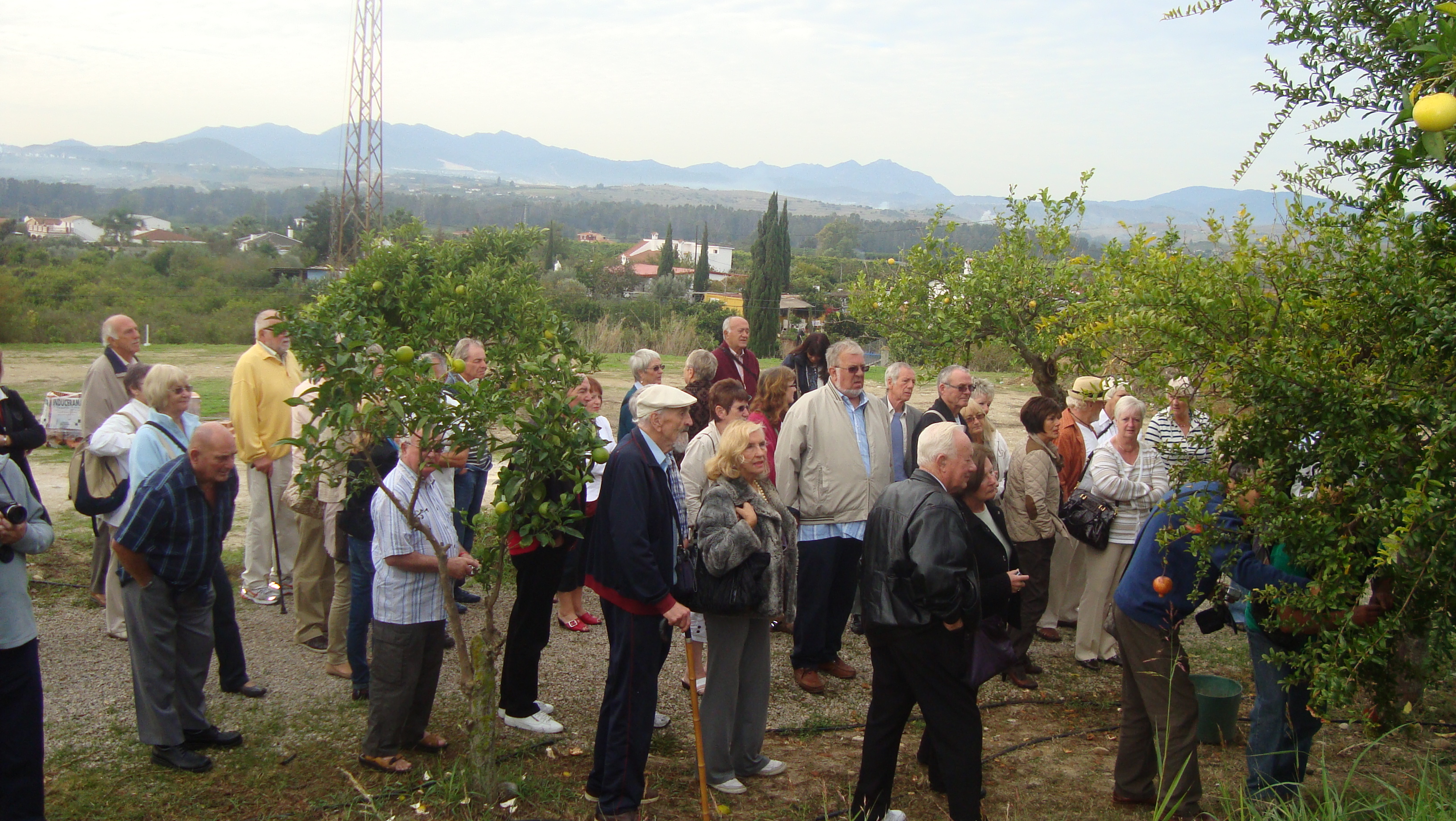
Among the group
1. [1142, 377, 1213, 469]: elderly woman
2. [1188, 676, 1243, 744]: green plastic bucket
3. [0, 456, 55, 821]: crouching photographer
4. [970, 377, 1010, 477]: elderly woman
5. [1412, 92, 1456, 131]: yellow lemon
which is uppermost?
[1412, 92, 1456, 131]: yellow lemon

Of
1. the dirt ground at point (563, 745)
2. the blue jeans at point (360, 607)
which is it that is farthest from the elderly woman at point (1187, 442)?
the blue jeans at point (360, 607)

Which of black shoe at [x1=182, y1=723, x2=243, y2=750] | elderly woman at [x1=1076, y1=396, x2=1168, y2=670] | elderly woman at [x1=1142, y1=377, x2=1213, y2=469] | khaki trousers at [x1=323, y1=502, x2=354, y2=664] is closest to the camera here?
elderly woman at [x1=1142, y1=377, x2=1213, y2=469]

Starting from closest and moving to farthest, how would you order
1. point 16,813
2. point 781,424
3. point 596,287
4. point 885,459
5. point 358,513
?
point 16,813
point 358,513
point 885,459
point 781,424
point 596,287

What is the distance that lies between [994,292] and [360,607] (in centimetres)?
536

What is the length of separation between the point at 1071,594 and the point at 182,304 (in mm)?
45292

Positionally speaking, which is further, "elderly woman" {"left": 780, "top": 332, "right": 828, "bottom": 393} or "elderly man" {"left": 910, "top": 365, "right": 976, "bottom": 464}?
"elderly woman" {"left": 780, "top": 332, "right": 828, "bottom": 393}

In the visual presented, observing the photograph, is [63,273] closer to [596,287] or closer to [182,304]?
[182,304]

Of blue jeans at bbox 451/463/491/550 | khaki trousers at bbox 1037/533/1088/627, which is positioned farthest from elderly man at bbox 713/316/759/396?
khaki trousers at bbox 1037/533/1088/627

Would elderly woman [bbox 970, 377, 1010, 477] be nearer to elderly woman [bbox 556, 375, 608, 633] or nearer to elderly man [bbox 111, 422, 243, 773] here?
elderly woman [bbox 556, 375, 608, 633]

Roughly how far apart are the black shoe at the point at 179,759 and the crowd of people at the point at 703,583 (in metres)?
0.02

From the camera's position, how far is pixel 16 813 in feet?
12.9

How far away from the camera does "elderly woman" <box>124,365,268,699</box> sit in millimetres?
5469

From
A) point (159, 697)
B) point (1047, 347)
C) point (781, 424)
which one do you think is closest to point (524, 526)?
point (159, 697)

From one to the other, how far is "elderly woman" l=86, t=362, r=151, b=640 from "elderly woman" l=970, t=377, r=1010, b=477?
18.4 feet
